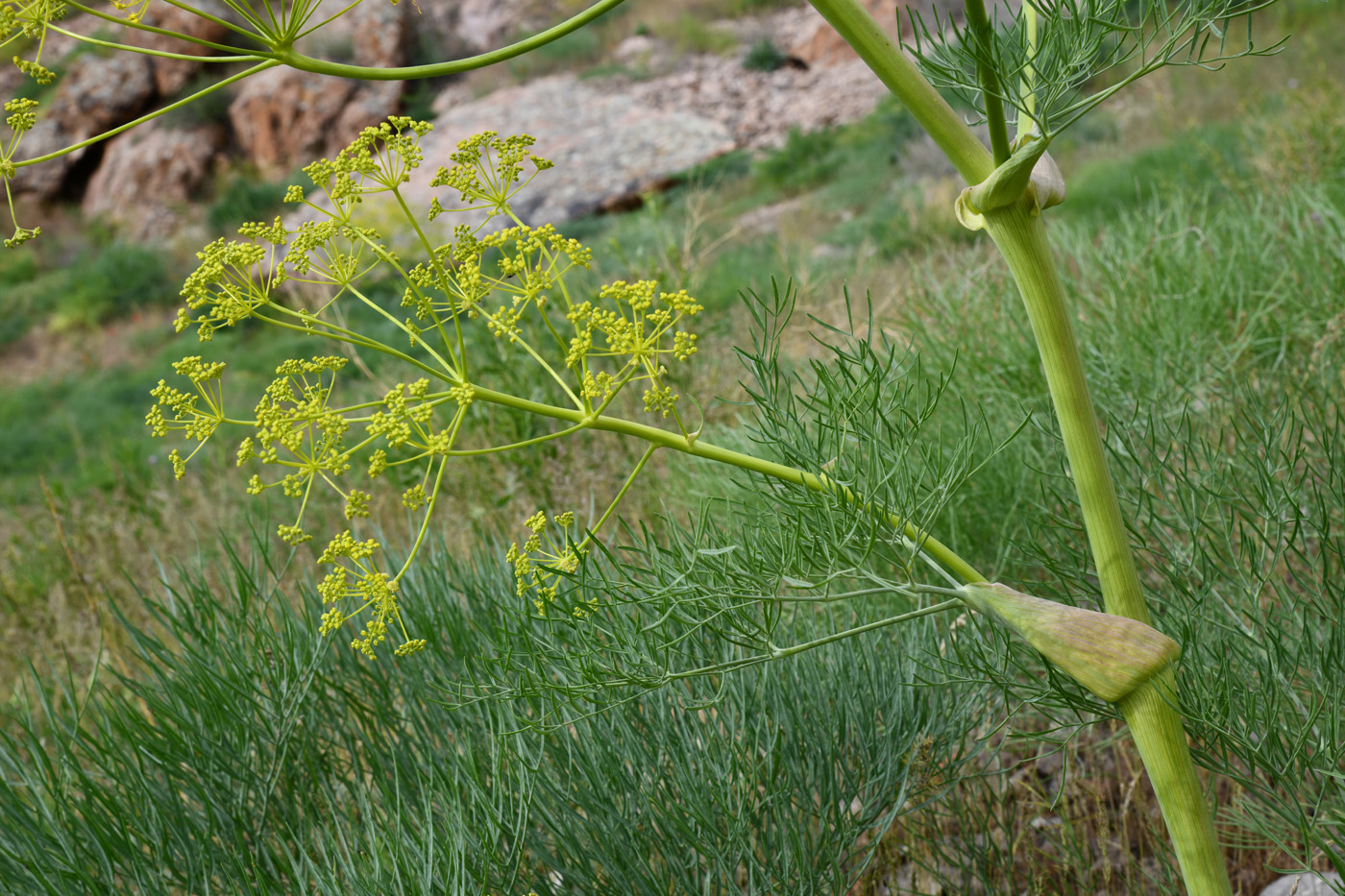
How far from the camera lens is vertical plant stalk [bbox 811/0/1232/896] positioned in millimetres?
638

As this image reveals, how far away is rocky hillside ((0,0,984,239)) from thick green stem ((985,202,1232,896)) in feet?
43.5

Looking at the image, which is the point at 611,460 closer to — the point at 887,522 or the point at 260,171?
the point at 887,522

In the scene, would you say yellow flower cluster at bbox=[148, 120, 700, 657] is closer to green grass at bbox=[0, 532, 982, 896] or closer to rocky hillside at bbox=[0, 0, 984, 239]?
green grass at bbox=[0, 532, 982, 896]

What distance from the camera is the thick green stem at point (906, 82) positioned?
583 mm

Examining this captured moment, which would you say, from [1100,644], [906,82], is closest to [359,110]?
[906,82]

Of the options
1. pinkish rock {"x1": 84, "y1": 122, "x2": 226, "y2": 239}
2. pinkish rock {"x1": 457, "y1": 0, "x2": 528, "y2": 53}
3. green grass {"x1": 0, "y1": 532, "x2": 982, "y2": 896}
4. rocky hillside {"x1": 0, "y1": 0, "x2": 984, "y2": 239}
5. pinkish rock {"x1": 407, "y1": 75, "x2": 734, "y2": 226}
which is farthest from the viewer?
pinkish rock {"x1": 457, "y1": 0, "x2": 528, "y2": 53}

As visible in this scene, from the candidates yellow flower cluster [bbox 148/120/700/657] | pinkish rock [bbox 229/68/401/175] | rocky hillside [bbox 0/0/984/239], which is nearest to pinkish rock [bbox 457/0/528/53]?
rocky hillside [bbox 0/0/984/239]

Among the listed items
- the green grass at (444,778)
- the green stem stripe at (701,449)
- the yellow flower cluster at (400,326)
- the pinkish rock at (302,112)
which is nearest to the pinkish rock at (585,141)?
the pinkish rock at (302,112)

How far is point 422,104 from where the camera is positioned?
701 inches

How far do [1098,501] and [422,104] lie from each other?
756 inches

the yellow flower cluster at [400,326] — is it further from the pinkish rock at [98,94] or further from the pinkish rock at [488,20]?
the pinkish rock at [488,20]

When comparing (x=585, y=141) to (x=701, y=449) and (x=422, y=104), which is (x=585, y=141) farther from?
(x=701, y=449)

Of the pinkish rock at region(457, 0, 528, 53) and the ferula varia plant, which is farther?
the pinkish rock at region(457, 0, 528, 53)

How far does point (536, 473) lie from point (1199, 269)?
Answer: 5.84 feet
